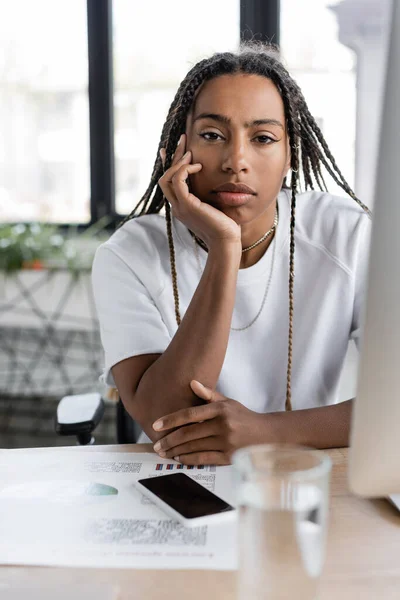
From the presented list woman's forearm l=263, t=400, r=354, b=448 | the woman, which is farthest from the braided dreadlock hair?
woman's forearm l=263, t=400, r=354, b=448

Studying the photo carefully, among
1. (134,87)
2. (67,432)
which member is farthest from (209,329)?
(134,87)

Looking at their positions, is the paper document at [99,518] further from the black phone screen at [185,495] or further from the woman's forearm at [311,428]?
the woman's forearm at [311,428]

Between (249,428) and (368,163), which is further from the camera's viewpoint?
(368,163)

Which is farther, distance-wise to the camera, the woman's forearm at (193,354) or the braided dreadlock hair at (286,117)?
the braided dreadlock hair at (286,117)

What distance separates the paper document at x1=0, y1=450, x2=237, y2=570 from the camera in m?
0.70

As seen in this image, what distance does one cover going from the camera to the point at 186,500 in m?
0.81

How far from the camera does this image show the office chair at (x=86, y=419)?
1225mm

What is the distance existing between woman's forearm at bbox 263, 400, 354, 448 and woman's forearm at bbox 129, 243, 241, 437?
0.15m

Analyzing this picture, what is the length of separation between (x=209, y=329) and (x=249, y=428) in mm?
207

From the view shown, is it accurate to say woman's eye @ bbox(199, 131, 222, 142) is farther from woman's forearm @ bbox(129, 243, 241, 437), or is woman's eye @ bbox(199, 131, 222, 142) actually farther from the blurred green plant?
the blurred green plant

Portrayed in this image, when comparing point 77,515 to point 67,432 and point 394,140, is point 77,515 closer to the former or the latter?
point 67,432

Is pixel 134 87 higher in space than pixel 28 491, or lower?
higher

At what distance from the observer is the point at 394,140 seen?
1.68ft

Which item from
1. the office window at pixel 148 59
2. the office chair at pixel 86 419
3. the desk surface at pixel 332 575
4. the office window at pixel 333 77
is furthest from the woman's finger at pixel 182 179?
the office window at pixel 148 59
